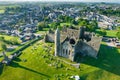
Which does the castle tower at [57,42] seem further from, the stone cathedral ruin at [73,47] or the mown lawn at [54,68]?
the mown lawn at [54,68]

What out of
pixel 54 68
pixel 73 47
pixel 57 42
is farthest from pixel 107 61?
pixel 54 68

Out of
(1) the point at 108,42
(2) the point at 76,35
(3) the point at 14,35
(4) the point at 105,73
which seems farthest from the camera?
(3) the point at 14,35

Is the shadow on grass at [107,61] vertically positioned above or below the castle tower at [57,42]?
below

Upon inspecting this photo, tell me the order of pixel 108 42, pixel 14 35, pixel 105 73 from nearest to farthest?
pixel 105 73 → pixel 108 42 → pixel 14 35

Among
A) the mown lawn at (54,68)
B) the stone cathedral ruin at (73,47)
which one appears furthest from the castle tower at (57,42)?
the mown lawn at (54,68)

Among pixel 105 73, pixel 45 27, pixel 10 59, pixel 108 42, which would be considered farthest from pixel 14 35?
pixel 105 73

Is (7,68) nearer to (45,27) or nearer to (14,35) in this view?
(14,35)

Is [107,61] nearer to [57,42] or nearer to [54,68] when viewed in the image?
[57,42]

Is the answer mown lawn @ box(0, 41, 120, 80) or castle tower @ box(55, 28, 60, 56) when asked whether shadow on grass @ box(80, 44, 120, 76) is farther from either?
castle tower @ box(55, 28, 60, 56)
